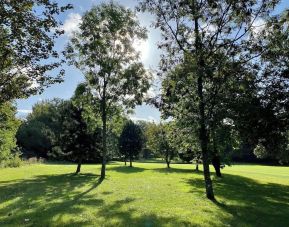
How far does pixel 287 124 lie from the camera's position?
24312 mm

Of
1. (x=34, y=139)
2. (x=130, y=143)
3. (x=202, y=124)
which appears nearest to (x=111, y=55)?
(x=202, y=124)

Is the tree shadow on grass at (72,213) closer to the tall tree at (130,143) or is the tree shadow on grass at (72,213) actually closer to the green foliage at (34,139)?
the tall tree at (130,143)

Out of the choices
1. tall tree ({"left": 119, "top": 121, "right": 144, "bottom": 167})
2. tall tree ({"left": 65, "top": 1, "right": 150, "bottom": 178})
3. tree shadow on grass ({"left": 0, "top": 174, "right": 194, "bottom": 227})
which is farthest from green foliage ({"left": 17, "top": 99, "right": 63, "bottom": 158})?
tree shadow on grass ({"left": 0, "top": 174, "right": 194, "bottom": 227})

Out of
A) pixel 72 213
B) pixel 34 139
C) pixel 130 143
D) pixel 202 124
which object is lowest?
pixel 72 213

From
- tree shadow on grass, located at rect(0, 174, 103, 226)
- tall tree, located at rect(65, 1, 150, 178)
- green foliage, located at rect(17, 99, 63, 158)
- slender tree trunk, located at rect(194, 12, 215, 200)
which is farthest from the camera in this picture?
green foliage, located at rect(17, 99, 63, 158)

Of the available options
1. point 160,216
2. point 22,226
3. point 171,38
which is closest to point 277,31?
point 171,38

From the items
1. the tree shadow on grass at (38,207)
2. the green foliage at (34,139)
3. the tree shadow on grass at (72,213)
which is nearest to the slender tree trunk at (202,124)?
the tree shadow on grass at (72,213)

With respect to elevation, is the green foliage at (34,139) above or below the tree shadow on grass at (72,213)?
above

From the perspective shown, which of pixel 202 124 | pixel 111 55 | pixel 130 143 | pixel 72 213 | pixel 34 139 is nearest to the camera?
pixel 72 213

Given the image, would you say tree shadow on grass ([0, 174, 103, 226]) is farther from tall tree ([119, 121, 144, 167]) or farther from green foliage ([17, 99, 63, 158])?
green foliage ([17, 99, 63, 158])

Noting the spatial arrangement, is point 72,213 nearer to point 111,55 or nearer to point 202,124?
point 202,124

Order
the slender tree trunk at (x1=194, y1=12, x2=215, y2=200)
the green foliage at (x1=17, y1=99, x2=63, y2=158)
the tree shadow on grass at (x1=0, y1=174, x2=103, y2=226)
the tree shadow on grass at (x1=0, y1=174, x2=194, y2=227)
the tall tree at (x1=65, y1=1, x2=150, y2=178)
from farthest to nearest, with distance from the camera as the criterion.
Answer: the green foliage at (x1=17, y1=99, x2=63, y2=158), the tall tree at (x1=65, y1=1, x2=150, y2=178), the slender tree trunk at (x1=194, y1=12, x2=215, y2=200), the tree shadow on grass at (x1=0, y1=174, x2=103, y2=226), the tree shadow on grass at (x1=0, y1=174, x2=194, y2=227)

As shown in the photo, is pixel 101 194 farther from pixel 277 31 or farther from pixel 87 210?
pixel 277 31

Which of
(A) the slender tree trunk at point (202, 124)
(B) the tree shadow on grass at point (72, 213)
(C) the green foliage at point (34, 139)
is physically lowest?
(B) the tree shadow on grass at point (72, 213)
